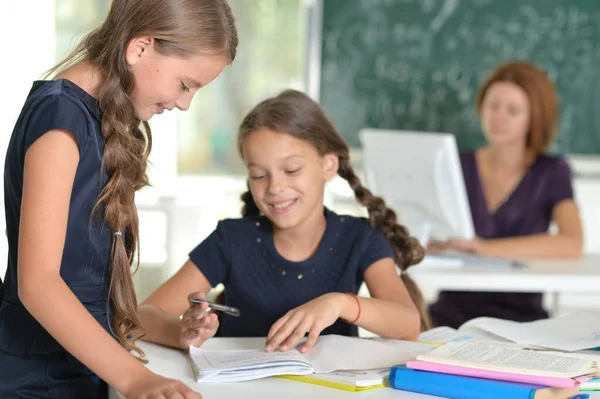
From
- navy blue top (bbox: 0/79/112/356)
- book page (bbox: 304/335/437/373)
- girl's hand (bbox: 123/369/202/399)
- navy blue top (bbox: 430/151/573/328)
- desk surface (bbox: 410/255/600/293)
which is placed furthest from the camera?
navy blue top (bbox: 430/151/573/328)

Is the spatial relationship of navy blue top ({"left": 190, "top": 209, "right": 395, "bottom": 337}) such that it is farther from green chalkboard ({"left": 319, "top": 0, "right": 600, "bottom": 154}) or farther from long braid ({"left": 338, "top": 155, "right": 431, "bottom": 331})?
green chalkboard ({"left": 319, "top": 0, "right": 600, "bottom": 154})

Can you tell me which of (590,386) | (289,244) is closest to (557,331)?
(590,386)

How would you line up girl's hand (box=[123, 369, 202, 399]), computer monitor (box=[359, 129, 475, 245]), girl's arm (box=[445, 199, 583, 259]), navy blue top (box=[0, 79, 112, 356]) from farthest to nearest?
girl's arm (box=[445, 199, 583, 259]) < computer monitor (box=[359, 129, 475, 245]) < navy blue top (box=[0, 79, 112, 356]) < girl's hand (box=[123, 369, 202, 399])

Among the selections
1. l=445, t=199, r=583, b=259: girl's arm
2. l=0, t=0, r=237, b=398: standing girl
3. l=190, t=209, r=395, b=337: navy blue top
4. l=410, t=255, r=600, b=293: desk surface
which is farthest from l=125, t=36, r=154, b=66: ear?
l=445, t=199, r=583, b=259: girl's arm

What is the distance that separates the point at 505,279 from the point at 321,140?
3.03 ft

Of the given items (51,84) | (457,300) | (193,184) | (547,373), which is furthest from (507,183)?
(51,84)

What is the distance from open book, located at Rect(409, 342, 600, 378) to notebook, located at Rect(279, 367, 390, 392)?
0.07m

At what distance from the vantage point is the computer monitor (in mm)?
2602

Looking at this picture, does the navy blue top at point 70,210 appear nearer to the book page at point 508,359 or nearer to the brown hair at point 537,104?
the book page at point 508,359

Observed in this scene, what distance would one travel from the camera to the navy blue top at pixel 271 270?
5.93 ft

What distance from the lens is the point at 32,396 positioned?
1319mm

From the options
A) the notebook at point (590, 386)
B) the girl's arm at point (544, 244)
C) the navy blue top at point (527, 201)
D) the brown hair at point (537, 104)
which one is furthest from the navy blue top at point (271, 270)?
the brown hair at point (537, 104)

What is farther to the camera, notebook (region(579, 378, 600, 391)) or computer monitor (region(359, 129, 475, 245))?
computer monitor (region(359, 129, 475, 245))

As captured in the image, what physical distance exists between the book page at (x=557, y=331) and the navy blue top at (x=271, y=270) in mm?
266
